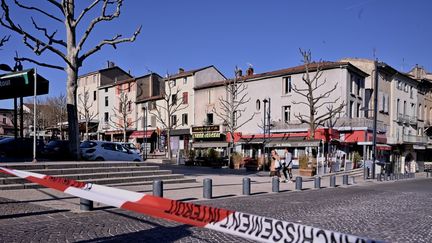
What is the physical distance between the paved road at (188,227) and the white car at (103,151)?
1374 centimetres

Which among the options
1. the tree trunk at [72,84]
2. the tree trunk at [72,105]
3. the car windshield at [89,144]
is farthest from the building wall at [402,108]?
the tree trunk at [72,105]

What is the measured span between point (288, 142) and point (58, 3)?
22736 mm

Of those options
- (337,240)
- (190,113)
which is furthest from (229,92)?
(337,240)

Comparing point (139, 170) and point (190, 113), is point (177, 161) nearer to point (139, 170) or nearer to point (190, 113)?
point (190, 113)

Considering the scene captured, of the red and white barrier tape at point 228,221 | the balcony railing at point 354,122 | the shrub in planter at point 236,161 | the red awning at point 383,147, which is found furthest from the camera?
the red awning at point 383,147

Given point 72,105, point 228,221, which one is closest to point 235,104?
point 72,105

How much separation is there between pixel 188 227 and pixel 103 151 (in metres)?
17.7

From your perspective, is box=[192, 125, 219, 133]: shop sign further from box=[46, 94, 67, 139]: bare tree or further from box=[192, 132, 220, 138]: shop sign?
box=[46, 94, 67, 139]: bare tree

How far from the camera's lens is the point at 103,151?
24219 mm

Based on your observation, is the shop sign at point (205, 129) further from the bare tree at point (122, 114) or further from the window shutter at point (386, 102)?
the window shutter at point (386, 102)

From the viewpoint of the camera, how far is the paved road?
663cm

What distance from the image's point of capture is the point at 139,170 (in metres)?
16.4

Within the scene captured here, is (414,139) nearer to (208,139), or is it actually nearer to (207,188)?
(208,139)

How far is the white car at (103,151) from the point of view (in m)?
23.8
